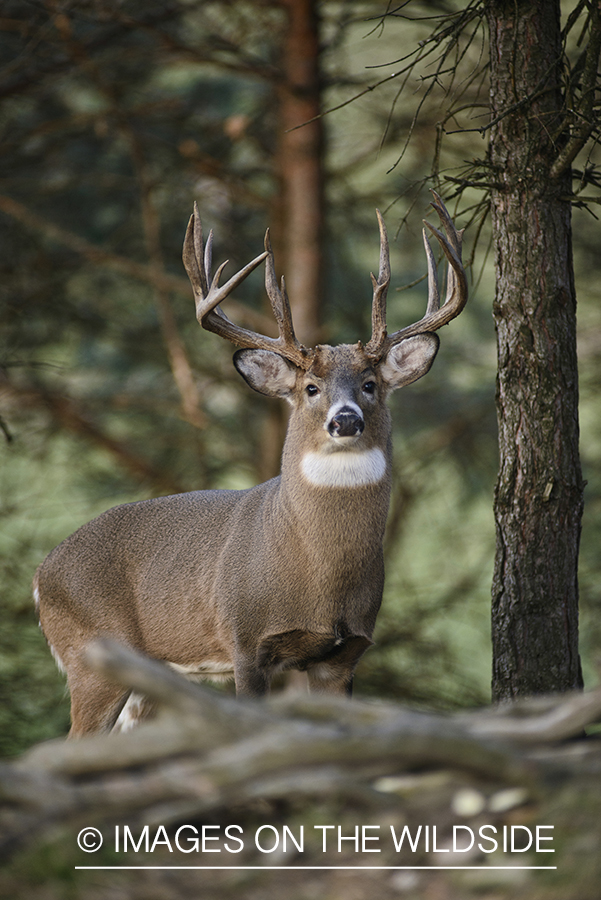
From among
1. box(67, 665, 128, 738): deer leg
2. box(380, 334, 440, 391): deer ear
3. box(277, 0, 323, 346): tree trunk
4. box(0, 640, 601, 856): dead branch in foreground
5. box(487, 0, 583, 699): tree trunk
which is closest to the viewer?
box(0, 640, 601, 856): dead branch in foreground

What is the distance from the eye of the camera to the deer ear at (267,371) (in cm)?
508

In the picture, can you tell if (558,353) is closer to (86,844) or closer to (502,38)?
(502,38)

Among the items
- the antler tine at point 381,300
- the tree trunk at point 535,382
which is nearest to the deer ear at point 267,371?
the antler tine at point 381,300

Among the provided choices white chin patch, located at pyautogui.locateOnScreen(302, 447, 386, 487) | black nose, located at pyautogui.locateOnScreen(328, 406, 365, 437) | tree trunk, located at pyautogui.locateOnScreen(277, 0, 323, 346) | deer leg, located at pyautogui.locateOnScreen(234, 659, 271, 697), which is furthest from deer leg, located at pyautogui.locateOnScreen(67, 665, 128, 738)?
tree trunk, located at pyautogui.locateOnScreen(277, 0, 323, 346)

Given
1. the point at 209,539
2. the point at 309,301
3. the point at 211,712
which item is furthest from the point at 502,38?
the point at 309,301

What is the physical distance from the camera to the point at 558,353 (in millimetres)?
4469

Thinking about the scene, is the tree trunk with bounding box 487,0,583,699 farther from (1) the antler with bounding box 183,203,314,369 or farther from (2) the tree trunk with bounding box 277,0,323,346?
(2) the tree trunk with bounding box 277,0,323,346

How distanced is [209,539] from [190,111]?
228 inches

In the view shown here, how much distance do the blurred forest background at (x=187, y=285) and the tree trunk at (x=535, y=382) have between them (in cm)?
326

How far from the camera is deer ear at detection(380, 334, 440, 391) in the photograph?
5062 mm

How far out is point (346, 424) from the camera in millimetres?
4449

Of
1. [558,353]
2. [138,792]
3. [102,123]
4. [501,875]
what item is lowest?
[501,875]
